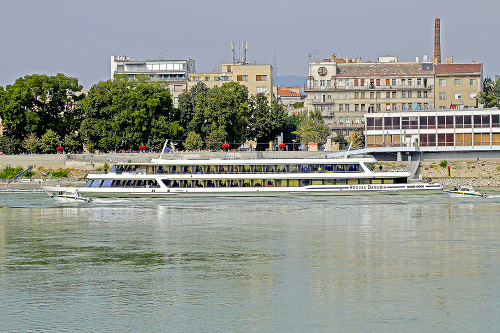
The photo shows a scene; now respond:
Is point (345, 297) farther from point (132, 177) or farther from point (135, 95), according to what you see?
point (135, 95)

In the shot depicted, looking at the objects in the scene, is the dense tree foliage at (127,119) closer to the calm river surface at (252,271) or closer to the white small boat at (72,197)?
the white small boat at (72,197)

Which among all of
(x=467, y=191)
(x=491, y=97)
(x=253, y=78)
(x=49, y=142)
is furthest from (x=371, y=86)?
(x=49, y=142)

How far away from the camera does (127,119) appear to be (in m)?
100

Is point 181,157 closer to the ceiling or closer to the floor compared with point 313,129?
closer to the floor

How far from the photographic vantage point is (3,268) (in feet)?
115

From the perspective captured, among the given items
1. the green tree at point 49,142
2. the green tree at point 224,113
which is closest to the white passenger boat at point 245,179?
the green tree at point 224,113

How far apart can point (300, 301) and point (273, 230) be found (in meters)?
19.1

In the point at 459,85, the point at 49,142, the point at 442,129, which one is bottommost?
the point at 49,142

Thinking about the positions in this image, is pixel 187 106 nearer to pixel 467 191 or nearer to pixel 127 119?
pixel 127 119

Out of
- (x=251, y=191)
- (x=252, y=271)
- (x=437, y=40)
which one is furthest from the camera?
(x=437, y=40)

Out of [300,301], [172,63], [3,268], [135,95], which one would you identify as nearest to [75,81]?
[135,95]

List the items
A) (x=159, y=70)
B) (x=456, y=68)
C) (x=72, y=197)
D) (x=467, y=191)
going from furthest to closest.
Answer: (x=159, y=70) → (x=456, y=68) → (x=467, y=191) → (x=72, y=197)

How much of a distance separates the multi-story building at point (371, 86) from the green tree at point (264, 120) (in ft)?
44.6

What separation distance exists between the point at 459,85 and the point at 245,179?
2268 inches
